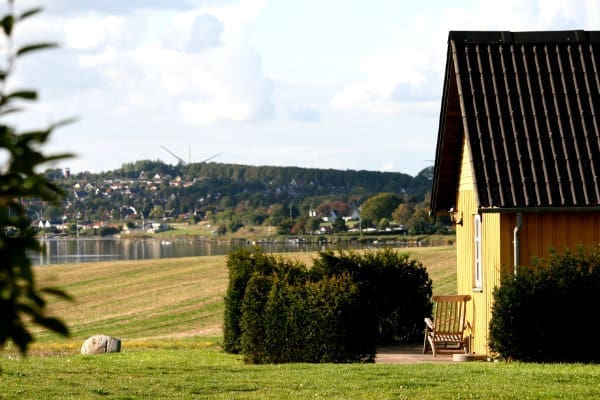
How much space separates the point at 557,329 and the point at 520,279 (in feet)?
3.29

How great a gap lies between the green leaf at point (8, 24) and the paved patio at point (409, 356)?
17.2m

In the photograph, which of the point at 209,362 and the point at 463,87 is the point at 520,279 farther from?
the point at 209,362

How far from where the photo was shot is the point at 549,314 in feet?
55.9

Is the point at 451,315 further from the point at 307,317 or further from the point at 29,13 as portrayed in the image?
the point at 29,13

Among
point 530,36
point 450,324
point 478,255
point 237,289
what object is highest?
point 530,36

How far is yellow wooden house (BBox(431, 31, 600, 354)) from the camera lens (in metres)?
18.7

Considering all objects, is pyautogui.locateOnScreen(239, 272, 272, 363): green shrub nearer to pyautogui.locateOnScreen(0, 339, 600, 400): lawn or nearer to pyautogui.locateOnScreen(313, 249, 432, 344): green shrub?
pyautogui.locateOnScreen(0, 339, 600, 400): lawn

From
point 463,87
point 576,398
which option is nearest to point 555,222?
point 463,87

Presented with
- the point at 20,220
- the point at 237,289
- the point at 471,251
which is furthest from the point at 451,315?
the point at 20,220

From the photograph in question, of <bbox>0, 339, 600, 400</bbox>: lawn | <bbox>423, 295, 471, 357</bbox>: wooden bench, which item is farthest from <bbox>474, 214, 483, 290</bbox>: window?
<bbox>0, 339, 600, 400</bbox>: lawn

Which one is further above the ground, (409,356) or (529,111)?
(529,111)

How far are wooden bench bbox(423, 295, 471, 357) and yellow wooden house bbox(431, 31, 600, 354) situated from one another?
0.89ft

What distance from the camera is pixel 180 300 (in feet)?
166

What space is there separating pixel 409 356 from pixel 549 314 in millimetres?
5221
